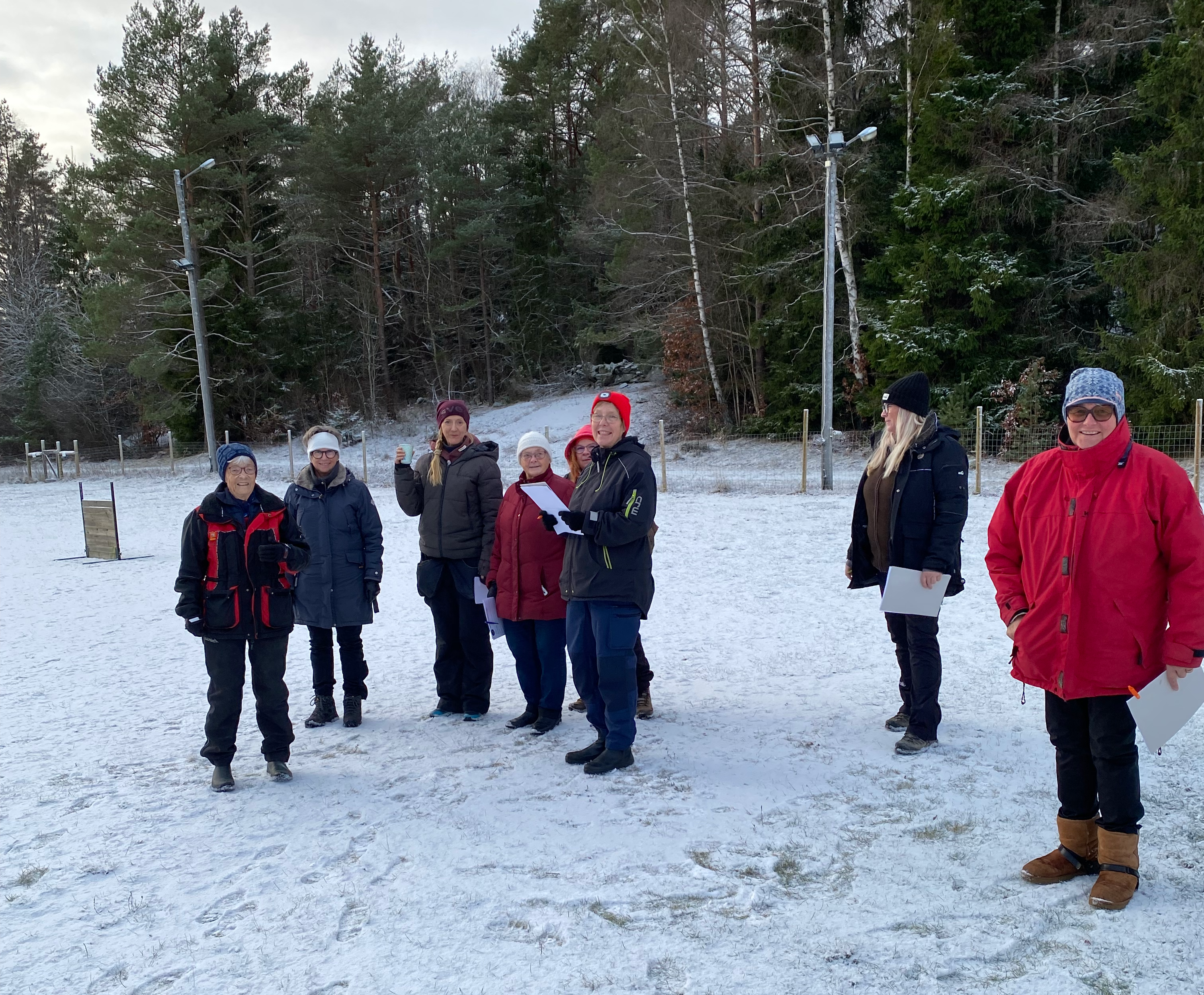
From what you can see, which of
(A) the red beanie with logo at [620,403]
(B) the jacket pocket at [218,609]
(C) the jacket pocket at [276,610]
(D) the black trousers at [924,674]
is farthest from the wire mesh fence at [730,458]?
(B) the jacket pocket at [218,609]

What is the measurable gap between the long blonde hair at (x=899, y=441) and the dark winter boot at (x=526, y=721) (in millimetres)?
2295

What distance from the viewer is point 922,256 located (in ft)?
68.7

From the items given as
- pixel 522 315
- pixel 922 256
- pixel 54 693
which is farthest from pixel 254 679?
pixel 522 315

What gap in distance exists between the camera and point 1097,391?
9.70 feet

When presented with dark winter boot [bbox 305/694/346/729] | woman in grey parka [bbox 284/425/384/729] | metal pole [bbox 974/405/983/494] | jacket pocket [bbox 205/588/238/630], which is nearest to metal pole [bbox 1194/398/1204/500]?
metal pole [bbox 974/405/983/494]

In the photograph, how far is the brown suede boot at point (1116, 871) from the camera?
2887mm

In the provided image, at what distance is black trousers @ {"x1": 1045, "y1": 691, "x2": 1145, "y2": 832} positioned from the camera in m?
2.94

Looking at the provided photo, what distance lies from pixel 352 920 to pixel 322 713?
2.34 meters

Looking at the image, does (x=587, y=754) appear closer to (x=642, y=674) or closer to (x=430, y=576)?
(x=642, y=674)

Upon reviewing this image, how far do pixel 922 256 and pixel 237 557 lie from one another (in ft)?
66.1

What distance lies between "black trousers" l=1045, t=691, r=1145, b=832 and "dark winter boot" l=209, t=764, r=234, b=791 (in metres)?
3.64

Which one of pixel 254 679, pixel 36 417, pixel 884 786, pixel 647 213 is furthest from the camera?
pixel 36 417

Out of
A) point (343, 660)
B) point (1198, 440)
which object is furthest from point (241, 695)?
point (1198, 440)

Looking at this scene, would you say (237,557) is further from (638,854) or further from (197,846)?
(638,854)
